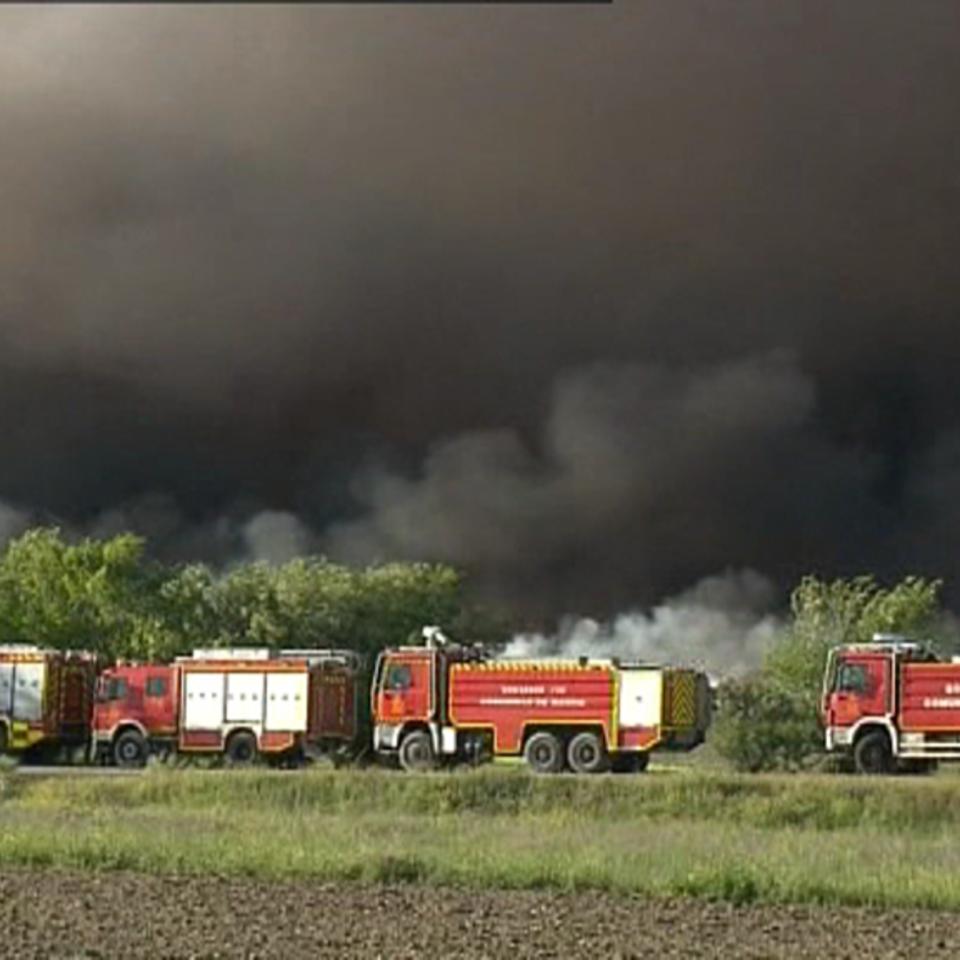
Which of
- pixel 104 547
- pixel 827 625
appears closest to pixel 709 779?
pixel 827 625

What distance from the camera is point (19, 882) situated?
25312 millimetres

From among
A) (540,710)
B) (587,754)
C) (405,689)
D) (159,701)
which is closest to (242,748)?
(159,701)

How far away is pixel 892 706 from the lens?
4256 centimetres

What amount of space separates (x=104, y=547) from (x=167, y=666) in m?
32.3

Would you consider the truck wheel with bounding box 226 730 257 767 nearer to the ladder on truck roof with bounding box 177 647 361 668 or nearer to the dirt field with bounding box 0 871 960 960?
the ladder on truck roof with bounding box 177 647 361 668

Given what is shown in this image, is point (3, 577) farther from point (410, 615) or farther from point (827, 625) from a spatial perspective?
point (827, 625)

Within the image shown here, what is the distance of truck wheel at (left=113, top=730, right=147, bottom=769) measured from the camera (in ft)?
167

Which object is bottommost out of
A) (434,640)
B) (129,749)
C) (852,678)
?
(129,749)

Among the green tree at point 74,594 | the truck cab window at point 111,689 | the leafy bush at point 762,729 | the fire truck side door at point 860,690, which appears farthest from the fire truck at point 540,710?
the green tree at point 74,594

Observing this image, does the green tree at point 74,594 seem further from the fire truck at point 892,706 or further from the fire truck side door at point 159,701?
the fire truck at point 892,706

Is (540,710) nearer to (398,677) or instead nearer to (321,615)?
(398,677)

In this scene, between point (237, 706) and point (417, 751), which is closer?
point (417, 751)

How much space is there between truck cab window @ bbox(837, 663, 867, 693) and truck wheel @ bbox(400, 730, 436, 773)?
8958 mm

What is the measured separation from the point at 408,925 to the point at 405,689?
2578cm
